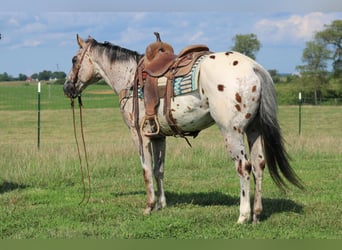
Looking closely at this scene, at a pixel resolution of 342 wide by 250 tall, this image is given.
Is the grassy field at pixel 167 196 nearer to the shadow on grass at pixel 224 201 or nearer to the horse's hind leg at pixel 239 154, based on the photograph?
the shadow on grass at pixel 224 201

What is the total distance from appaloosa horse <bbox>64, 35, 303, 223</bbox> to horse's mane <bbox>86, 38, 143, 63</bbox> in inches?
3.2

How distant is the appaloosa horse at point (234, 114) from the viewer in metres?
5.54

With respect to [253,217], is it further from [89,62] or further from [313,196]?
[89,62]

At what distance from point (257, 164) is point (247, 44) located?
40588 mm

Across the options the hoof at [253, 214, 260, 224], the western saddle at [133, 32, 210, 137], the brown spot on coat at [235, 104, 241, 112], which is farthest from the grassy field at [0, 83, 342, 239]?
the brown spot on coat at [235, 104, 241, 112]

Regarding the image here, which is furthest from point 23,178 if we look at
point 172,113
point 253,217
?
point 253,217

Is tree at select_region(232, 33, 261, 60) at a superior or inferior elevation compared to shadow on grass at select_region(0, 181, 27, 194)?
superior

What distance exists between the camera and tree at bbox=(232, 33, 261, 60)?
43594mm

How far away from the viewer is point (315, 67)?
4647cm

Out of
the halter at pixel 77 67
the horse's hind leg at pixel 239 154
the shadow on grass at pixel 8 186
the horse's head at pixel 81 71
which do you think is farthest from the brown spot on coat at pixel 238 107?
the shadow on grass at pixel 8 186

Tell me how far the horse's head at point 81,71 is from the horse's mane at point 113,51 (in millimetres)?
91

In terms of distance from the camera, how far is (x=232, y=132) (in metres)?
5.62

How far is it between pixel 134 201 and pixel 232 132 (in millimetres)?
2402

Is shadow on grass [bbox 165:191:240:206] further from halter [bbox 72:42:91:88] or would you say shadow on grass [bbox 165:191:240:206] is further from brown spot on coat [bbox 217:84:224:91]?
halter [bbox 72:42:91:88]
